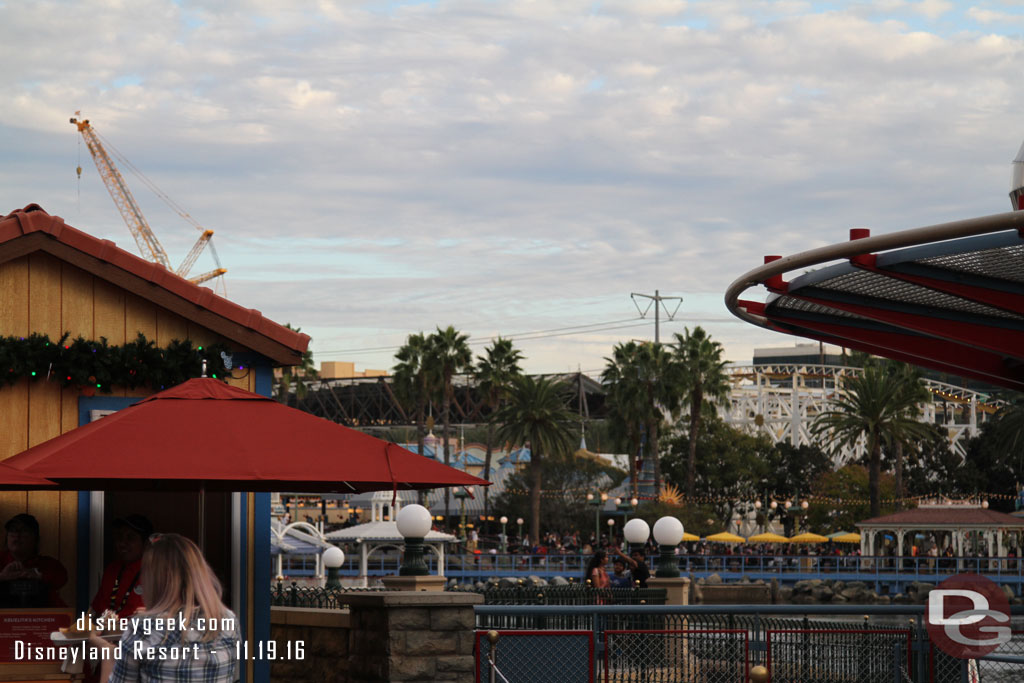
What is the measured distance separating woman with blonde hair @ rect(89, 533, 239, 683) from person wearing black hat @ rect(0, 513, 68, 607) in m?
5.27

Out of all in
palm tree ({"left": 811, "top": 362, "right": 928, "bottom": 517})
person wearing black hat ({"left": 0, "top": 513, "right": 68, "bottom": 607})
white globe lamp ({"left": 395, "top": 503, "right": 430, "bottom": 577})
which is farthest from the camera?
palm tree ({"left": 811, "top": 362, "right": 928, "bottom": 517})

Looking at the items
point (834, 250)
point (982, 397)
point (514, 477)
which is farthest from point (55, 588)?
point (982, 397)

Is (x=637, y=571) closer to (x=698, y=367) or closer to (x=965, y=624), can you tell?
(x=965, y=624)

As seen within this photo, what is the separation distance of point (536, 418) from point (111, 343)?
6416cm

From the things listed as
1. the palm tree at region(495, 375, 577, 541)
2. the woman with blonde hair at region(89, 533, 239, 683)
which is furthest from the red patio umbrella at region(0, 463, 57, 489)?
the palm tree at region(495, 375, 577, 541)

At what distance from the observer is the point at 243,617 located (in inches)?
431

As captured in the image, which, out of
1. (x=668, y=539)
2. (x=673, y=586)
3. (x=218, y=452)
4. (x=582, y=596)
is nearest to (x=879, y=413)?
(x=673, y=586)

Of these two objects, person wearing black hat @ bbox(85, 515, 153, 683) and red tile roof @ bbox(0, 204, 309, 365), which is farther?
red tile roof @ bbox(0, 204, 309, 365)

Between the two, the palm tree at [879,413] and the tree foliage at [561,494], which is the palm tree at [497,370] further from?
the palm tree at [879,413]

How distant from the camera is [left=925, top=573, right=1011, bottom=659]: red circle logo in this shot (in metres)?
11.1

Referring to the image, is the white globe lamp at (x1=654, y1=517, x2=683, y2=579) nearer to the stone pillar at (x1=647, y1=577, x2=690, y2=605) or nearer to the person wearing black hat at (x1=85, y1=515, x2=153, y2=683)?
the stone pillar at (x1=647, y1=577, x2=690, y2=605)

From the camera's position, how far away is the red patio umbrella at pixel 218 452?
8.03 m

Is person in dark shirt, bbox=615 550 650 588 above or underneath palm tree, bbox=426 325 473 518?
underneath

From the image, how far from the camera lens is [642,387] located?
7525cm
